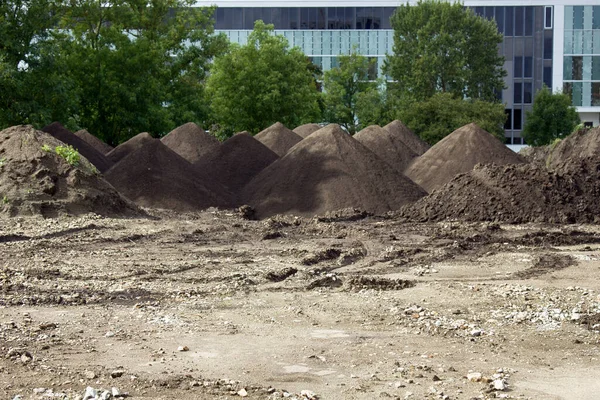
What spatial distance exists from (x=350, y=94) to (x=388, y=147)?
95.6 feet

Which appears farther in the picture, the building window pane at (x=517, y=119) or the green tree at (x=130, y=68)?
the building window pane at (x=517, y=119)

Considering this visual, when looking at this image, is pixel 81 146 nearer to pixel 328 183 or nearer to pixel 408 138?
pixel 328 183

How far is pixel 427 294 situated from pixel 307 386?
5398mm

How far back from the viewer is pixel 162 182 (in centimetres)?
3088

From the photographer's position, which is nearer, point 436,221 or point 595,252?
point 595,252

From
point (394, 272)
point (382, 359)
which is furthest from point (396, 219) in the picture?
point (382, 359)

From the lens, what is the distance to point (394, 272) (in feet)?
53.2

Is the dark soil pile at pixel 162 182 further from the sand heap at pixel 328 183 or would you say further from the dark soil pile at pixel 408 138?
the dark soil pile at pixel 408 138

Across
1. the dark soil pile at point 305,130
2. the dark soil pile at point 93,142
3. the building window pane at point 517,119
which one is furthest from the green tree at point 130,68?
the building window pane at point 517,119

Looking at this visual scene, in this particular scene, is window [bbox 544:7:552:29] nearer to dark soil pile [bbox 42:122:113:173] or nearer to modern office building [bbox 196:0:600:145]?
modern office building [bbox 196:0:600:145]

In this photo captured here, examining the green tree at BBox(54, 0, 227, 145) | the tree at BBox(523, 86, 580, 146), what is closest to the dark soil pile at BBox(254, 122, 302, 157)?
the green tree at BBox(54, 0, 227, 145)

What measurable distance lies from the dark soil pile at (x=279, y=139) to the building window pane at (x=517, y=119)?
42000 millimetres

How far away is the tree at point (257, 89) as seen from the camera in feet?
181

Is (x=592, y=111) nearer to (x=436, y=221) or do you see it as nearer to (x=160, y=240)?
(x=436, y=221)
